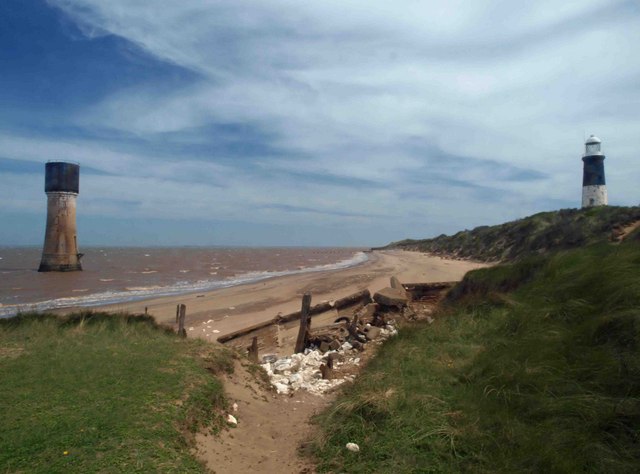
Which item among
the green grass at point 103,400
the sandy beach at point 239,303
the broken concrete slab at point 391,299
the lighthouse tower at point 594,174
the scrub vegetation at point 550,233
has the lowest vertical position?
the sandy beach at point 239,303

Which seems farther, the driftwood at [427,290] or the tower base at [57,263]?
the tower base at [57,263]

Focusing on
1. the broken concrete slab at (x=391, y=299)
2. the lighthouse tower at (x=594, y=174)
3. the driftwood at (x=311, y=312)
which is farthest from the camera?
the lighthouse tower at (x=594, y=174)

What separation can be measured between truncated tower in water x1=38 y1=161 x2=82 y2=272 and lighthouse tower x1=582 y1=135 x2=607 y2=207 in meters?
46.8

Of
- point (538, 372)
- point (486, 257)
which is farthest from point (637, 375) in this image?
point (486, 257)

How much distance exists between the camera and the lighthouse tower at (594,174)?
38969mm

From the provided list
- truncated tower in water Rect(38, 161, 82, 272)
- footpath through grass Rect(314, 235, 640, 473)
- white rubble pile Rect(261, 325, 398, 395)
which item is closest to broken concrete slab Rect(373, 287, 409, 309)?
white rubble pile Rect(261, 325, 398, 395)

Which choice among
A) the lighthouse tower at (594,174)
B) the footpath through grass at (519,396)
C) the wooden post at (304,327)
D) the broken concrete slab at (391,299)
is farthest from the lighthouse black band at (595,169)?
the wooden post at (304,327)

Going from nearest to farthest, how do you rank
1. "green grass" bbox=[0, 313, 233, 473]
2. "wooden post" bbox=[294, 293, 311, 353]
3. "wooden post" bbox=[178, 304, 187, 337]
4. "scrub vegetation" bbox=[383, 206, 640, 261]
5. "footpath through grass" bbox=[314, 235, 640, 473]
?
"footpath through grass" bbox=[314, 235, 640, 473], "green grass" bbox=[0, 313, 233, 473], "wooden post" bbox=[178, 304, 187, 337], "wooden post" bbox=[294, 293, 311, 353], "scrub vegetation" bbox=[383, 206, 640, 261]

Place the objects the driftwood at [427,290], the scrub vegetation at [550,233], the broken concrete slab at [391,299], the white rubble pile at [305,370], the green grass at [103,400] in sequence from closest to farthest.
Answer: the green grass at [103,400] < the white rubble pile at [305,370] < the broken concrete slab at [391,299] < the driftwood at [427,290] < the scrub vegetation at [550,233]

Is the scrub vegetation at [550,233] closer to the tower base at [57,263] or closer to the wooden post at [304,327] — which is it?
the wooden post at [304,327]

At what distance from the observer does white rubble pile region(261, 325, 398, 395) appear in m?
9.89

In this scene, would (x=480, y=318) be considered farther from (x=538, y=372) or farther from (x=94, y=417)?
(x=94, y=417)

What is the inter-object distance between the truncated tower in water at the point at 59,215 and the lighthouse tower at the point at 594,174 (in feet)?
154

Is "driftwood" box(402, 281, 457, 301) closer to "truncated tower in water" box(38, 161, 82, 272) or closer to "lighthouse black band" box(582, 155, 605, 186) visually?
"lighthouse black band" box(582, 155, 605, 186)
